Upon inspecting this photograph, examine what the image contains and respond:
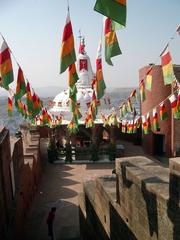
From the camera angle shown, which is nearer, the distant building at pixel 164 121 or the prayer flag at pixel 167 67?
the prayer flag at pixel 167 67

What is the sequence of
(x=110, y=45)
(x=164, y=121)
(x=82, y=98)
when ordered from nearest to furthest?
(x=110, y=45) → (x=164, y=121) → (x=82, y=98)

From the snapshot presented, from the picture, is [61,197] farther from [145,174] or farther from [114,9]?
[114,9]

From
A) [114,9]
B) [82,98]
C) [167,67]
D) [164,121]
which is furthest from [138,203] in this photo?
[82,98]

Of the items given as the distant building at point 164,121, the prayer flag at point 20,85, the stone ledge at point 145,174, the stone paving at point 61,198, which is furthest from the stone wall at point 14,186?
the distant building at point 164,121

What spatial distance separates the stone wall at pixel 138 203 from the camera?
442 cm

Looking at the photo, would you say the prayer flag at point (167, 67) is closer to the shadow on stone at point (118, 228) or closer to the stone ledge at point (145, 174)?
the stone ledge at point (145, 174)

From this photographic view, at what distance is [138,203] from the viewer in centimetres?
555

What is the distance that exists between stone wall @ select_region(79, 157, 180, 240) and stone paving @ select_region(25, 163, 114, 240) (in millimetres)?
2495

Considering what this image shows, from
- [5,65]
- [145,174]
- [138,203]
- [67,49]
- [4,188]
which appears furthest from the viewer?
[4,188]

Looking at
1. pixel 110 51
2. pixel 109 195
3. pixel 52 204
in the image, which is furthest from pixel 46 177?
pixel 110 51

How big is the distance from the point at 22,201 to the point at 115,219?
18.3 feet

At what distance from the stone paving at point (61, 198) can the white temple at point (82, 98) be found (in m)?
4.28

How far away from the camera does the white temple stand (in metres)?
22.5

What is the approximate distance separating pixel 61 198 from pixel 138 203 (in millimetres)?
8392
